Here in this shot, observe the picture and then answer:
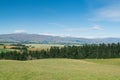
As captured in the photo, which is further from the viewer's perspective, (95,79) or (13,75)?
(13,75)

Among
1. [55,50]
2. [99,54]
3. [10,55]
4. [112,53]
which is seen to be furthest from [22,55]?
[112,53]

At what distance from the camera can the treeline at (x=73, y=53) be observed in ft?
493

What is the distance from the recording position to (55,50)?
16125 cm

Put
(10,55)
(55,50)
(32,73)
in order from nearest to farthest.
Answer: (32,73)
(10,55)
(55,50)

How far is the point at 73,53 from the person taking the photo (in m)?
163

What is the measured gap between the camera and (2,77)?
31.0m

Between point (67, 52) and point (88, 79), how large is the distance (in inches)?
5253

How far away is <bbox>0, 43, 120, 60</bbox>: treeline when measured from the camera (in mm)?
150250

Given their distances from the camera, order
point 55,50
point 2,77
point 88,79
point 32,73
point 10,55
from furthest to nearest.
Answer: point 55,50
point 10,55
point 32,73
point 2,77
point 88,79

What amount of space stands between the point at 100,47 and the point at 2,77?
145m

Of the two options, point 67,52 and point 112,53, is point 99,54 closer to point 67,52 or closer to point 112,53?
point 112,53

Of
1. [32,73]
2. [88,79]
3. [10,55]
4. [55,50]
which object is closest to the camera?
[88,79]

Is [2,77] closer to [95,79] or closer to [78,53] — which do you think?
[95,79]

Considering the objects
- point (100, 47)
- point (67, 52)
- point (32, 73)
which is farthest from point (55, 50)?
point (32, 73)
